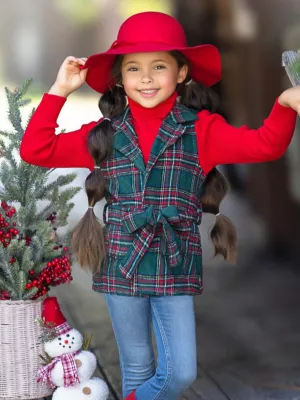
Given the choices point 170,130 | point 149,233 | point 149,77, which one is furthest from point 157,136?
point 149,233

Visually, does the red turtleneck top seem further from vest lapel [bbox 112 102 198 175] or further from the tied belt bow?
the tied belt bow

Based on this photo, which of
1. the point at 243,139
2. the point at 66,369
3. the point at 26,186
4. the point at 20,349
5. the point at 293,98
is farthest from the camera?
the point at 26,186

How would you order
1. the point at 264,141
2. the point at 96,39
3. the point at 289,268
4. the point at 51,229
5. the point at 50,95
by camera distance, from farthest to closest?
1. the point at 96,39
2. the point at 289,268
3. the point at 51,229
4. the point at 50,95
5. the point at 264,141

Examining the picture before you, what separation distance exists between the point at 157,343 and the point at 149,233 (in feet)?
1.25

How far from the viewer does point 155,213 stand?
291 centimetres

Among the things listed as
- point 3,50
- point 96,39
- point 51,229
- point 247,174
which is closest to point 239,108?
point 247,174

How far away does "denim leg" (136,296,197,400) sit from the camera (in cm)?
291

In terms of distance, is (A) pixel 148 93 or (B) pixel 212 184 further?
(B) pixel 212 184

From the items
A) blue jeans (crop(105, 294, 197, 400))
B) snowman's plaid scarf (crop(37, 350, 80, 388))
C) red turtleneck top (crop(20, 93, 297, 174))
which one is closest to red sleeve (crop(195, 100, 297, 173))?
red turtleneck top (crop(20, 93, 297, 174))

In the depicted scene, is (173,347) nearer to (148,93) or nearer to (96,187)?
(96,187)

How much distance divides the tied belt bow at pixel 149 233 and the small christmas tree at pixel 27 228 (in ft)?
1.80

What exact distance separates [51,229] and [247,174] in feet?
10.8

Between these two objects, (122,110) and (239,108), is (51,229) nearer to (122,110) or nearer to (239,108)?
(122,110)

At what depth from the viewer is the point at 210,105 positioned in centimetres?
314
